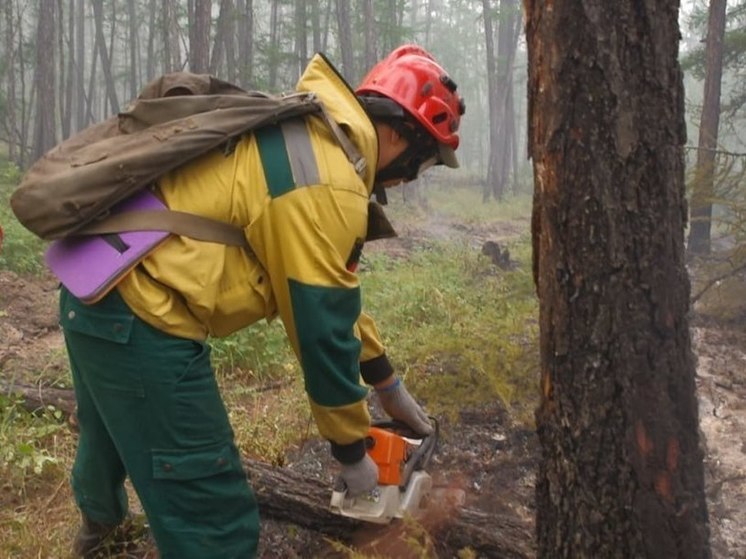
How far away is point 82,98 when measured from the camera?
3125 cm

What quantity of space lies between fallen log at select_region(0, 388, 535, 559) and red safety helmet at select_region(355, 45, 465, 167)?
1.54 meters

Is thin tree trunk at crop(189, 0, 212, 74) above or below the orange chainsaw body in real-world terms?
above

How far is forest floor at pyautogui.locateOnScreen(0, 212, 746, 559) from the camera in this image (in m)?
3.29

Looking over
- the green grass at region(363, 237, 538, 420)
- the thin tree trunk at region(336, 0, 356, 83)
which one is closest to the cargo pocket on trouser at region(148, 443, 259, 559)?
the green grass at region(363, 237, 538, 420)

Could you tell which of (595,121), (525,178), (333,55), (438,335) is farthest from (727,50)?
(333,55)

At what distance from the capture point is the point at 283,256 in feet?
6.91

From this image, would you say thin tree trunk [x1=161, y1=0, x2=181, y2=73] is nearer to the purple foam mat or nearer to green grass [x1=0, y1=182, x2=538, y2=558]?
green grass [x1=0, y1=182, x2=538, y2=558]

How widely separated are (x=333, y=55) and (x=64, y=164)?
3699 centimetres

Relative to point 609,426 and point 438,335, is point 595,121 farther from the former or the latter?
point 438,335

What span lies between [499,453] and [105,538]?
2222 mm

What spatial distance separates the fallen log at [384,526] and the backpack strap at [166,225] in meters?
1.36

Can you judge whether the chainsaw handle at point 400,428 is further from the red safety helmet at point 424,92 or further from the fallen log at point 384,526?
the red safety helmet at point 424,92

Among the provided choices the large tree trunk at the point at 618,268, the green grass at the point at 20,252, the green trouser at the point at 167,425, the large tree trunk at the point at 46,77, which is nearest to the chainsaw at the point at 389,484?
the green trouser at the point at 167,425

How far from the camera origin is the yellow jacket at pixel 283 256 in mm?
2100
